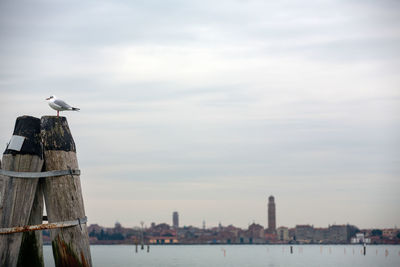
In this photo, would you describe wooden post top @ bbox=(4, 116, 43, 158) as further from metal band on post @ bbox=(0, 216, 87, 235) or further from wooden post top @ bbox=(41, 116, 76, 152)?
metal band on post @ bbox=(0, 216, 87, 235)

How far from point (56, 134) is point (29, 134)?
41 centimetres

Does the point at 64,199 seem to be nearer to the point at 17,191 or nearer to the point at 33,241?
the point at 17,191

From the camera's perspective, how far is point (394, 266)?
114 meters

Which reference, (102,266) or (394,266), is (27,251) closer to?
(102,266)

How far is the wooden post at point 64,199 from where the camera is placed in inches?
376

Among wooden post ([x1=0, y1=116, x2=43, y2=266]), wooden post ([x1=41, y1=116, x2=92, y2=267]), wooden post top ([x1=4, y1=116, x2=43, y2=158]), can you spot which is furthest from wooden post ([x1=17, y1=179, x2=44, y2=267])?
wooden post top ([x1=4, y1=116, x2=43, y2=158])

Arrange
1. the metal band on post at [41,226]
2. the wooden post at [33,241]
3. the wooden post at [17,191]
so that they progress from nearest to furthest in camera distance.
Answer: the metal band on post at [41,226]
the wooden post at [17,191]
the wooden post at [33,241]

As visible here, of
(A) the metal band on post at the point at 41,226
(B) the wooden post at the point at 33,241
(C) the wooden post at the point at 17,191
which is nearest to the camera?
(A) the metal band on post at the point at 41,226

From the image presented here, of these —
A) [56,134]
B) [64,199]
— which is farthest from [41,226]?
[56,134]

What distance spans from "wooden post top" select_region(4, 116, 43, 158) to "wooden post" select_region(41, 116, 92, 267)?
0.11 m

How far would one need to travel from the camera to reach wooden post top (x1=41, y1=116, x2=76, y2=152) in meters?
9.71

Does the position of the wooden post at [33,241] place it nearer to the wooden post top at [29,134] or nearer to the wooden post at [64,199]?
the wooden post at [64,199]

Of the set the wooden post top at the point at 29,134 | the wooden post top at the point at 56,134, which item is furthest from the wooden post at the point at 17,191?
the wooden post top at the point at 56,134

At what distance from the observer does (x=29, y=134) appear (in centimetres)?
980
